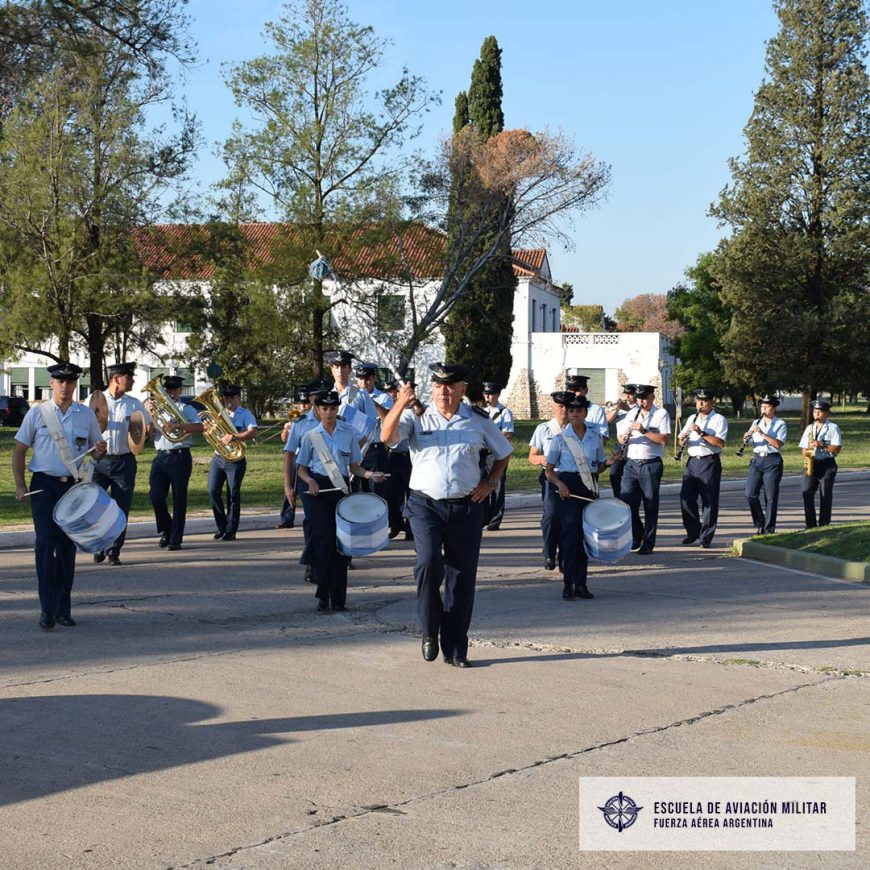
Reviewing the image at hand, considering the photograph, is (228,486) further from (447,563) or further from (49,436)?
(447,563)

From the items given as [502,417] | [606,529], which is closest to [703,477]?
[502,417]

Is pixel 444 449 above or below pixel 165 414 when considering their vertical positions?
below

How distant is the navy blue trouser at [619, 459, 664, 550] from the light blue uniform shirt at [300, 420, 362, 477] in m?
4.49

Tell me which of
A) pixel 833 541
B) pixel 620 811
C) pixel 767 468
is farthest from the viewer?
pixel 767 468

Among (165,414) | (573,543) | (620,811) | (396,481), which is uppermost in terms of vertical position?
(165,414)

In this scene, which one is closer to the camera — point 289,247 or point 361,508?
point 361,508

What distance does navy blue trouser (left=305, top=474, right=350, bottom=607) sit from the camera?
34.5 ft

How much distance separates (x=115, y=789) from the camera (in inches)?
224

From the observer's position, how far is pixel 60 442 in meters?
10.0

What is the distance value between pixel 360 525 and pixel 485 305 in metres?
49.1

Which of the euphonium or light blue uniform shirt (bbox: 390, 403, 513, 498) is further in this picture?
the euphonium

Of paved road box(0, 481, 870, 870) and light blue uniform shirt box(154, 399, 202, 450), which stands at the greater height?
light blue uniform shirt box(154, 399, 202, 450)

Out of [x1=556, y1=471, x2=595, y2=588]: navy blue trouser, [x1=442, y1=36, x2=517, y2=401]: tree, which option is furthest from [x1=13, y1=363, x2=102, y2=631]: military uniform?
[x1=442, y1=36, x2=517, y2=401]: tree

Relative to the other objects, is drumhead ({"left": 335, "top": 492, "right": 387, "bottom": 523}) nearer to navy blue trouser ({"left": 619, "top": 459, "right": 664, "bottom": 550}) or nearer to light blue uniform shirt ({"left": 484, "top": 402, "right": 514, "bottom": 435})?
navy blue trouser ({"left": 619, "top": 459, "right": 664, "bottom": 550})
